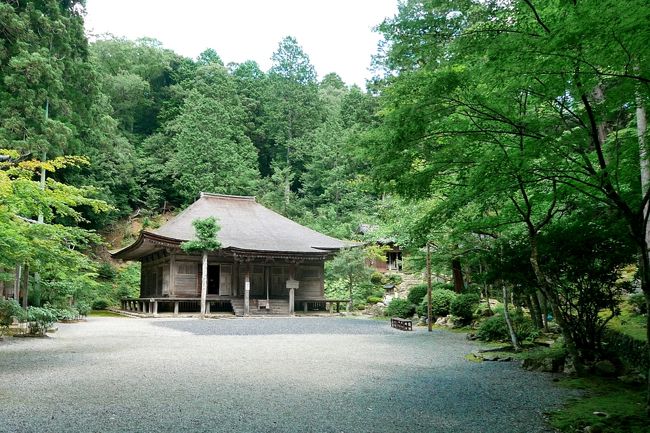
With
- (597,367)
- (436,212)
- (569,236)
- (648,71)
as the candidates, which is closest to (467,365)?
(597,367)

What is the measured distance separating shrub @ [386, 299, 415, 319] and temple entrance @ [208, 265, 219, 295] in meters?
7.98

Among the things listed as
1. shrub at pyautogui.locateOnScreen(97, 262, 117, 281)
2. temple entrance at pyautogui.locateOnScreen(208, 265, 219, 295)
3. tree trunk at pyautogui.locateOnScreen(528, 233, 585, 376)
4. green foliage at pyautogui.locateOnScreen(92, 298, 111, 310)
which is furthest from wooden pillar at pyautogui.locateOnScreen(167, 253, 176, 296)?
tree trunk at pyautogui.locateOnScreen(528, 233, 585, 376)

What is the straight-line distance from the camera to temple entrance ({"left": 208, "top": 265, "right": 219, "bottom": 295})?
68.9 ft

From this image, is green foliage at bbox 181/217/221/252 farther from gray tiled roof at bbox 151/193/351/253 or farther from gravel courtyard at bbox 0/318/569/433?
gravel courtyard at bbox 0/318/569/433

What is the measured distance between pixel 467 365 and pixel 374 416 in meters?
3.50

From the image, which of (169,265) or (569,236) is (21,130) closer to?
(169,265)

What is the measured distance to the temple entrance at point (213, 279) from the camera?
21016 mm

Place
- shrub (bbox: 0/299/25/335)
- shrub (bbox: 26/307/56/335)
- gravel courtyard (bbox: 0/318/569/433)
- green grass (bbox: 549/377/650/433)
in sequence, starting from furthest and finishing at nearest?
shrub (bbox: 26/307/56/335), shrub (bbox: 0/299/25/335), gravel courtyard (bbox: 0/318/569/433), green grass (bbox: 549/377/650/433)

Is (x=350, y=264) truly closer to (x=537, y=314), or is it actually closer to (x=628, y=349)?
(x=537, y=314)

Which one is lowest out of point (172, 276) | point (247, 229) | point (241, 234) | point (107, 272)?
point (172, 276)

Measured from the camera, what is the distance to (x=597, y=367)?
19.7ft

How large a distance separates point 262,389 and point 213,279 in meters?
16.8

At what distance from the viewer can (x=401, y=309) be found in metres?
17.2

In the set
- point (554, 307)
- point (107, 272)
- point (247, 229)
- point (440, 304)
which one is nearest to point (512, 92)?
point (554, 307)
